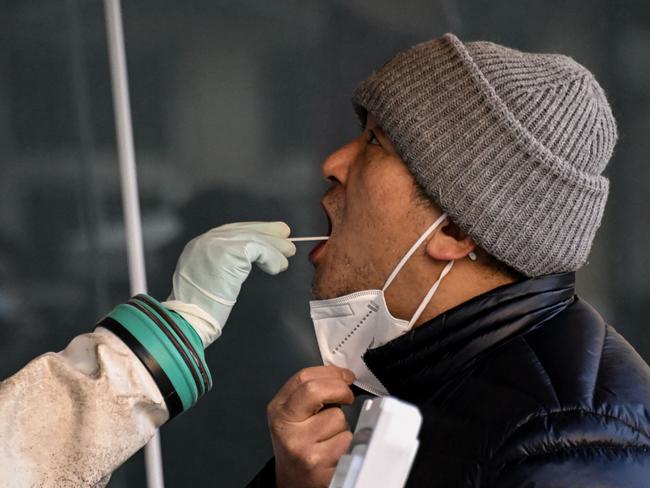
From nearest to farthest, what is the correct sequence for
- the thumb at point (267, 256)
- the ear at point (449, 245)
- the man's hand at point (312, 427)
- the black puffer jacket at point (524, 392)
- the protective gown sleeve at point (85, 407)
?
the black puffer jacket at point (524, 392) < the protective gown sleeve at point (85, 407) < the man's hand at point (312, 427) < the ear at point (449, 245) < the thumb at point (267, 256)

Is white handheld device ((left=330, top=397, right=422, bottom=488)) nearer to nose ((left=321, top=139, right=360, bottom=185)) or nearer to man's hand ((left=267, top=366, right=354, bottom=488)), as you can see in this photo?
man's hand ((left=267, top=366, right=354, bottom=488))

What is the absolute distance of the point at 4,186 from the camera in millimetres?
2316

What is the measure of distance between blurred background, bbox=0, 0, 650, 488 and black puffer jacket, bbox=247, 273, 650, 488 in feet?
3.45

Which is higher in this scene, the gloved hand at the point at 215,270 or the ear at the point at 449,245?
the ear at the point at 449,245

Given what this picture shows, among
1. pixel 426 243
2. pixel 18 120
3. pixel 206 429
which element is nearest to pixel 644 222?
pixel 426 243

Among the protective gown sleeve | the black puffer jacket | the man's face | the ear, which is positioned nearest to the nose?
the man's face

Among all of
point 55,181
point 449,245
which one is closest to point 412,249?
→ point 449,245

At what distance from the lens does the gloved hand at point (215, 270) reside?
1.59 metres

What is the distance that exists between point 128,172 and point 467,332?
127 cm

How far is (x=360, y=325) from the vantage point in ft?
5.33

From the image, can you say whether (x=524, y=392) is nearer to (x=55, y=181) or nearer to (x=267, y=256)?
(x=267, y=256)

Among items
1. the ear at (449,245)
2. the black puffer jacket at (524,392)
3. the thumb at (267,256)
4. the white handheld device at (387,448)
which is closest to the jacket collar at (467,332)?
the black puffer jacket at (524,392)

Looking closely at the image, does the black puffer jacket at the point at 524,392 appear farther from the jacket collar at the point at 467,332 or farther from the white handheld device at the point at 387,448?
the white handheld device at the point at 387,448

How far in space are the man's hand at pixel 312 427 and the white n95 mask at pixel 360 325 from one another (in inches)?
7.7
